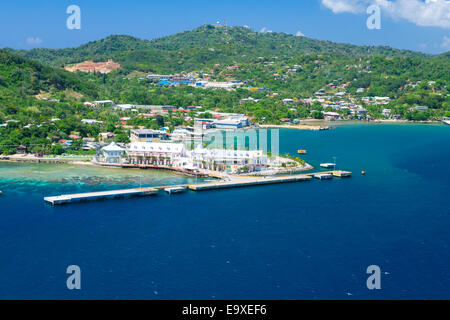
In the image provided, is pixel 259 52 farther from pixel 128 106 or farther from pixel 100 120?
pixel 100 120

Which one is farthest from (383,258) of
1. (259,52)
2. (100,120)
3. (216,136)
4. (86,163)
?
(259,52)

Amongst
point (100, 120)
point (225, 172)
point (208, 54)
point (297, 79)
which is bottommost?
point (225, 172)

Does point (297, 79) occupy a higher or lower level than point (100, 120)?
higher

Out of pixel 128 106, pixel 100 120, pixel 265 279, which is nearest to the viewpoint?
pixel 265 279
